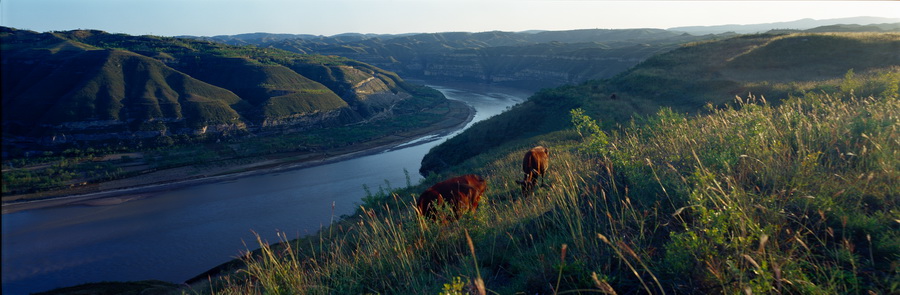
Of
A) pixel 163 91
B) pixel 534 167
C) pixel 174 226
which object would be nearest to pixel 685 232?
pixel 534 167

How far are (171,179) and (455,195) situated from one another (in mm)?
48920

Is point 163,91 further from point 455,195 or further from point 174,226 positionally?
point 455,195

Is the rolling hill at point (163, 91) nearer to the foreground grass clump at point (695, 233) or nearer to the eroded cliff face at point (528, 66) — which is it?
the eroded cliff face at point (528, 66)

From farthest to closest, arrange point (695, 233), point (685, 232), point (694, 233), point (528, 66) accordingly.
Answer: point (528, 66) < point (685, 232) < point (695, 233) < point (694, 233)

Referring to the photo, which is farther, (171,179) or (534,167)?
(171,179)

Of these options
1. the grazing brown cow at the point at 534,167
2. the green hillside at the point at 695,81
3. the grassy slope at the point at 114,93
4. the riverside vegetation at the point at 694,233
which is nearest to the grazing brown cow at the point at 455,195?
the riverside vegetation at the point at 694,233

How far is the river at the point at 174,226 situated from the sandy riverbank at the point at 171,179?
163 cm

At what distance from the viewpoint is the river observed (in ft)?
84.2

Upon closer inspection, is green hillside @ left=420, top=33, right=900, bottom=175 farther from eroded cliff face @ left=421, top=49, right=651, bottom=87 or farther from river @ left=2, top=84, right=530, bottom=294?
eroded cliff face @ left=421, top=49, right=651, bottom=87

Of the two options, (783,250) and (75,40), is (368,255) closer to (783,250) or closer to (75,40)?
(783,250)

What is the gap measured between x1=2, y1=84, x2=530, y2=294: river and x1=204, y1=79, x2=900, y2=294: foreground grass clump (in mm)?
18313

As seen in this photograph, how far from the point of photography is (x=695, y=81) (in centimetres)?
3206

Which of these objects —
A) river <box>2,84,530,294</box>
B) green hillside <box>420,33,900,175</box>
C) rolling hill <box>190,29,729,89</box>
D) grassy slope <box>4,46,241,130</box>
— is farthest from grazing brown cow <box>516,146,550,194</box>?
rolling hill <box>190,29,729,89</box>

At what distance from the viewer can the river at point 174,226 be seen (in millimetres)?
25656
